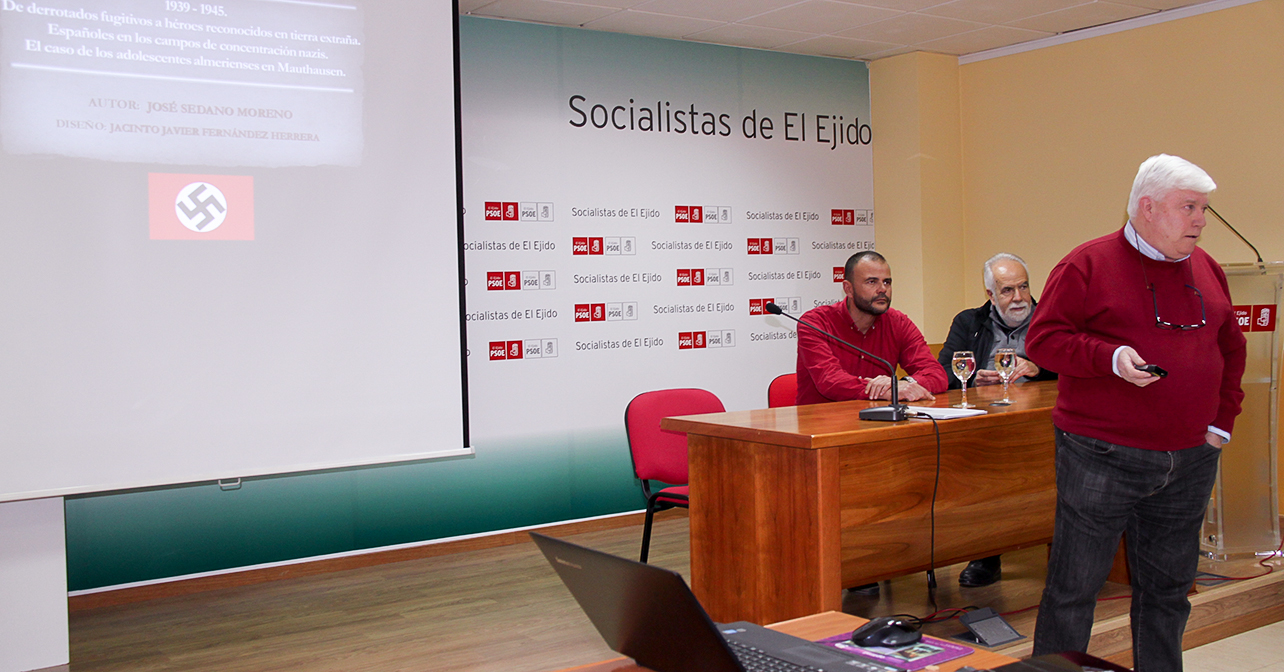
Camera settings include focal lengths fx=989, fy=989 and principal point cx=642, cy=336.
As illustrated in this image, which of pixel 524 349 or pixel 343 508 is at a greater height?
pixel 524 349

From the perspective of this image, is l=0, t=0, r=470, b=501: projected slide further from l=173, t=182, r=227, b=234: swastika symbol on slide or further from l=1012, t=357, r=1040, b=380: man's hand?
l=1012, t=357, r=1040, b=380: man's hand

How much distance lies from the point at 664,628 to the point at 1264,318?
12.7 feet

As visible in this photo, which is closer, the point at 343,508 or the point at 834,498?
the point at 834,498

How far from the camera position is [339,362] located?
3.76 m

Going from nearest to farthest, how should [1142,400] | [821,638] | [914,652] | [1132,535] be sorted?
1. [914,652]
2. [821,638]
3. [1142,400]
4. [1132,535]

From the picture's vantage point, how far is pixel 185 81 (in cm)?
343

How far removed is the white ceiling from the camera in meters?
5.02

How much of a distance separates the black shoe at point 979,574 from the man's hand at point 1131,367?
179cm

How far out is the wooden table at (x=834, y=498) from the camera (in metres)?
2.76

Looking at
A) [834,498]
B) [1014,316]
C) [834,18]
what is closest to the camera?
[834,498]

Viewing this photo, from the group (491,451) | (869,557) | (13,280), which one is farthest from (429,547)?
(869,557)

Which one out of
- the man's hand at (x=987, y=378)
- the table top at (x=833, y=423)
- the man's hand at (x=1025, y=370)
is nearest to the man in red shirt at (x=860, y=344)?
the table top at (x=833, y=423)

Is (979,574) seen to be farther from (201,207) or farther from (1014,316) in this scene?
(201,207)

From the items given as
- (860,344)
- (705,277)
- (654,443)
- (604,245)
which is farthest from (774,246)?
(654,443)
